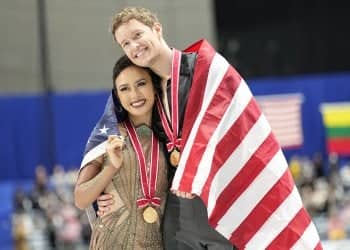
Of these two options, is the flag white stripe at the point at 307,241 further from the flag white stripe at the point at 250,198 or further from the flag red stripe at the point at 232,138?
the flag red stripe at the point at 232,138

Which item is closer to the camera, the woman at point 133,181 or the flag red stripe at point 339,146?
the woman at point 133,181

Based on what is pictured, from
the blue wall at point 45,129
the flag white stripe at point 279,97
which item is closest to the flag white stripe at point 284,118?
the flag white stripe at point 279,97

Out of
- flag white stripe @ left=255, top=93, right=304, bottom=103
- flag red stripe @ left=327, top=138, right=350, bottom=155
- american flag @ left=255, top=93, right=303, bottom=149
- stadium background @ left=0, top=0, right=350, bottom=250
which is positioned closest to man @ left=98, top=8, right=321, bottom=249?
stadium background @ left=0, top=0, right=350, bottom=250

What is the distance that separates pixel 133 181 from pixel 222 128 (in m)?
0.37

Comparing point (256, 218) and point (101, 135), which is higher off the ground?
point (101, 135)

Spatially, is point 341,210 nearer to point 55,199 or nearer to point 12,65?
point 55,199

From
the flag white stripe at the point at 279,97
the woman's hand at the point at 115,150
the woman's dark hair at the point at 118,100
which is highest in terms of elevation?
the woman's dark hair at the point at 118,100

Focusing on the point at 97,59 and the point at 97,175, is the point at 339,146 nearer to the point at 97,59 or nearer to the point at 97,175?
the point at 97,59

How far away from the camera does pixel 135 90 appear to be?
248 centimetres

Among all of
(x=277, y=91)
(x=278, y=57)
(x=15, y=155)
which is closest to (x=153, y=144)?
(x=15, y=155)

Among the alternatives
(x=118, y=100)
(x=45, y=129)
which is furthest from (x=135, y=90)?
(x=45, y=129)

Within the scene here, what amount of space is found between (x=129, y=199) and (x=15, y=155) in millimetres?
14489

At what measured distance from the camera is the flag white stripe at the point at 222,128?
226 cm

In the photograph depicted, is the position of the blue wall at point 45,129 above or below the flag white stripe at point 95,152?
below
